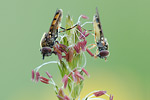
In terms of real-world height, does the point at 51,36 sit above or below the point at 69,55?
above

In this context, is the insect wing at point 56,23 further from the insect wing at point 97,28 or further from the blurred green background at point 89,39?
the blurred green background at point 89,39

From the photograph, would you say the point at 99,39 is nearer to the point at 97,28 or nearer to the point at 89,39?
the point at 97,28

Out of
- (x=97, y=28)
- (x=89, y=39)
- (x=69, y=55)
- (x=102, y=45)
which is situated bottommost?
(x=69, y=55)

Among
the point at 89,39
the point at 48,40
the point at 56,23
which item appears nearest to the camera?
the point at 56,23

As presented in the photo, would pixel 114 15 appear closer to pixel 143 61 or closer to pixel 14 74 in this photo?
pixel 143 61

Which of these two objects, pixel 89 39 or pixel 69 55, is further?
pixel 89 39

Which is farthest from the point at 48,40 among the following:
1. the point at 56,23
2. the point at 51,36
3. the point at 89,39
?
the point at 89,39

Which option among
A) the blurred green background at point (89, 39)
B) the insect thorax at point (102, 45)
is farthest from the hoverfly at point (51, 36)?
the blurred green background at point (89, 39)
